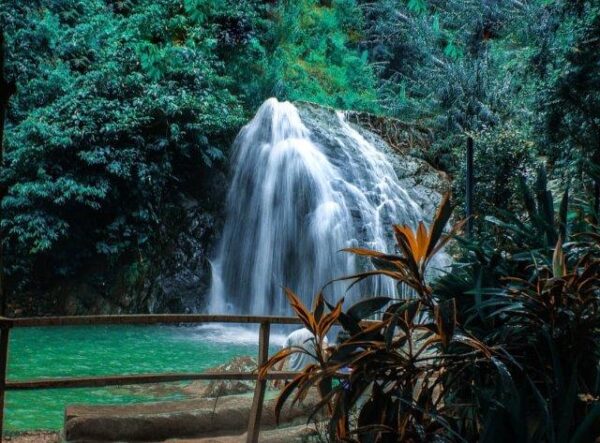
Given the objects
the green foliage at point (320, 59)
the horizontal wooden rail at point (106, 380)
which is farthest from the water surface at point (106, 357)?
the green foliage at point (320, 59)

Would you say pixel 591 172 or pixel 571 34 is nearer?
pixel 591 172

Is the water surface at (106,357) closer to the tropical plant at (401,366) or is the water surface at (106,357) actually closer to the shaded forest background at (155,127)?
the shaded forest background at (155,127)

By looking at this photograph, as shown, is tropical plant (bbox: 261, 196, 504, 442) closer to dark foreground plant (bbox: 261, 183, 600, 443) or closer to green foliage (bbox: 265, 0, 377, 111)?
dark foreground plant (bbox: 261, 183, 600, 443)

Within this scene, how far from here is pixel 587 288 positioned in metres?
2.30

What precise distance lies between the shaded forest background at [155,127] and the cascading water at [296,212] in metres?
0.52

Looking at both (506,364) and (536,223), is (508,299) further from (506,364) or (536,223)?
(536,223)

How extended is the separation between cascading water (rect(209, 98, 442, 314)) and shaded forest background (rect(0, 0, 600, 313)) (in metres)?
0.52

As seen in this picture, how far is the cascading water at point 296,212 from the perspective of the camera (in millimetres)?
11672

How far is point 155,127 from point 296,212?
3.29 meters

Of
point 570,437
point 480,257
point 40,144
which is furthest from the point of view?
point 40,144

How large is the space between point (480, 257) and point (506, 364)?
46 cm

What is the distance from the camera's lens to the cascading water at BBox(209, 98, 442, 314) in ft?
38.3

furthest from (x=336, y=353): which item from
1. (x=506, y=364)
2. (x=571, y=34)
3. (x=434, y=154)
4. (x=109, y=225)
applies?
(x=434, y=154)

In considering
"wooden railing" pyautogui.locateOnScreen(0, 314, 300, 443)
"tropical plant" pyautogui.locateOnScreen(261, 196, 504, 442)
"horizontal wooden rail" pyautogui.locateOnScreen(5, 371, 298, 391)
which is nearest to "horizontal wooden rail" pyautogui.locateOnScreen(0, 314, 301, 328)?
"wooden railing" pyautogui.locateOnScreen(0, 314, 300, 443)
